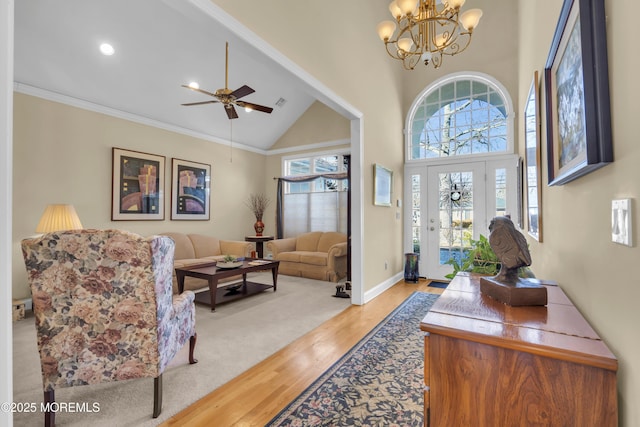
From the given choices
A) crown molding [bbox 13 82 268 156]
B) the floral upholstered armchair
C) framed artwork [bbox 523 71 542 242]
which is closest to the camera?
the floral upholstered armchair

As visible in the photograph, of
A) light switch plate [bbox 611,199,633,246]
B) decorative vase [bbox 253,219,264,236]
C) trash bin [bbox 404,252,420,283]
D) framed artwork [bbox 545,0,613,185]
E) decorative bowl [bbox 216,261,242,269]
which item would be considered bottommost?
trash bin [bbox 404,252,420,283]

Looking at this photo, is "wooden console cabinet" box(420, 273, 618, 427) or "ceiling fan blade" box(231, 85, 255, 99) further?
"ceiling fan blade" box(231, 85, 255, 99)

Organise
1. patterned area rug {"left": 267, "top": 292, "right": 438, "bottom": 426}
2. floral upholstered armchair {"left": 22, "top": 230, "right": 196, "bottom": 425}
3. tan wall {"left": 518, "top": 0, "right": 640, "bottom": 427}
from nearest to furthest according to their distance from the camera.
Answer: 1. tan wall {"left": 518, "top": 0, "right": 640, "bottom": 427}
2. floral upholstered armchair {"left": 22, "top": 230, "right": 196, "bottom": 425}
3. patterned area rug {"left": 267, "top": 292, "right": 438, "bottom": 426}

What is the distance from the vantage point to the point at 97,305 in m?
1.59

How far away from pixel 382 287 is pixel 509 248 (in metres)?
3.25

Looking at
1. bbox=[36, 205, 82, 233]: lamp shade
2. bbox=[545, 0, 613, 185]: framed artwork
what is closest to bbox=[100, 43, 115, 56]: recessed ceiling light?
bbox=[36, 205, 82, 233]: lamp shade

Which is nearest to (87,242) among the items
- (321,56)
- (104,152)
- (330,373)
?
(330,373)

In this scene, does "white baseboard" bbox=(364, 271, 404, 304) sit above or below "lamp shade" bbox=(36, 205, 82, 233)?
below

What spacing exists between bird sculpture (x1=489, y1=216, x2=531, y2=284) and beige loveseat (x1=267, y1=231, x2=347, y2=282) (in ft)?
12.6

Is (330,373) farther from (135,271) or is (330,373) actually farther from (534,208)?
(534,208)

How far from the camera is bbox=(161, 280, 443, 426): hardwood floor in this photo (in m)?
1.68

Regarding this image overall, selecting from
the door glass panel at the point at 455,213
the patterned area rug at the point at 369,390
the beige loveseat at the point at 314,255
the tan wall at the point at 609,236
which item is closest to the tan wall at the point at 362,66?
the door glass panel at the point at 455,213

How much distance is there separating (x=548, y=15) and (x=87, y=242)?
294 centimetres

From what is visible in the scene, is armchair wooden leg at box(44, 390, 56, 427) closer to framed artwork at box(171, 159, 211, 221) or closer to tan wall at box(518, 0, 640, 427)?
tan wall at box(518, 0, 640, 427)
